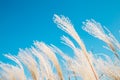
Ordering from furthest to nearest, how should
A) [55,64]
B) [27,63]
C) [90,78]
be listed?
[27,63] → [55,64] → [90,78]

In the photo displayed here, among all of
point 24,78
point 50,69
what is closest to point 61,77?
point 50,69

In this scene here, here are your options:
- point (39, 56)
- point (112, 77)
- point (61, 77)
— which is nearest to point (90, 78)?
point (112, 77)

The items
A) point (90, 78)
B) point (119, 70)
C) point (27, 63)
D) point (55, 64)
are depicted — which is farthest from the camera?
point (27, 63)

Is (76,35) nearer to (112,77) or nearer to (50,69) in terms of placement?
(112,77)

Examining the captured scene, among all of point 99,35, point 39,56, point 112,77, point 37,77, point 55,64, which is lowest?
point 112,77

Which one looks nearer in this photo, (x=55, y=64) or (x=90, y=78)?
(x=90, y=78)

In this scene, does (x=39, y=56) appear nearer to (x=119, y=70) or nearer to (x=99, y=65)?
(x=99, y=65)

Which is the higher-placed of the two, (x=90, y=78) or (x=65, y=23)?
(x=65, y=23)

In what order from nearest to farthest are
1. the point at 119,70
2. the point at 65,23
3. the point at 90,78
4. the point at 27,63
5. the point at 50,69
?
the point at 90,78 → the point at 119,70 → the point at 65,23 → the point at 50,69 → the point at 27,63

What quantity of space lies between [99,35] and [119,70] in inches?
19.5

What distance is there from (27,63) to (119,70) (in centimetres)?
175

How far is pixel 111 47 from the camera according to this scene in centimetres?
304

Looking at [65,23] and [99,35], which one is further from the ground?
[65,23]

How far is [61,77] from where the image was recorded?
11.7 ft
